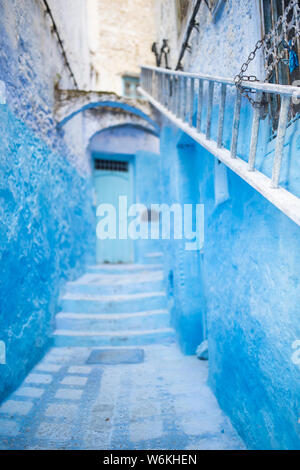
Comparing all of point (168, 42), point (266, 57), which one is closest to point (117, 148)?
point (168, 42)

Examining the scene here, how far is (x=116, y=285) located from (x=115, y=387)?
97.5 inches

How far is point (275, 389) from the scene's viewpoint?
1.80 m

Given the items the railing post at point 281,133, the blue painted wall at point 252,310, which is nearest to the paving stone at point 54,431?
the blue painted wall at point 252,310

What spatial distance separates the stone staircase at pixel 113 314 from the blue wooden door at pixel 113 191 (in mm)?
2257

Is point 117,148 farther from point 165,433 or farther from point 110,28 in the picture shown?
point 165,433

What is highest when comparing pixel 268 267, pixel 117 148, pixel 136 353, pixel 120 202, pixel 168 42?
pixel 168 42

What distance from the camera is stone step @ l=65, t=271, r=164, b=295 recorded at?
17.6 ft

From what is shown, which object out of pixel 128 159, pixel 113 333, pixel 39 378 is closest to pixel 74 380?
pixel 39 378

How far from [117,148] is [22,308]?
18.9 ft

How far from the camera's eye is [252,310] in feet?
6.96

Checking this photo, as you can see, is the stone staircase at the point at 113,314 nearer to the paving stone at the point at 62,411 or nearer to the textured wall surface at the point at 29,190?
the textured wall surface at the point at 29,190

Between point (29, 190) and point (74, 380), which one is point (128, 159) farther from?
point (74, 380)

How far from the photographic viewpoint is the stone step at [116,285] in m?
5.37

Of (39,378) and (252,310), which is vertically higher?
(252,310)
